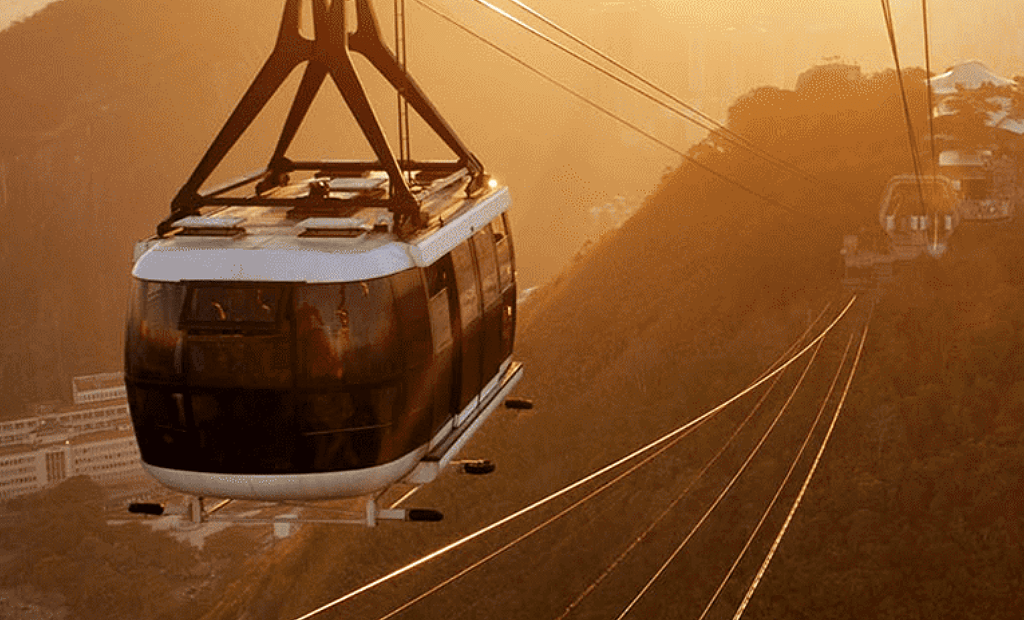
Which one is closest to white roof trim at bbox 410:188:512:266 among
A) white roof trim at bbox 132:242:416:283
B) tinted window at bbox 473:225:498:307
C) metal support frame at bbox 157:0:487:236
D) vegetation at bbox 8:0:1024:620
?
tinted window at bbox 473:225:498:307

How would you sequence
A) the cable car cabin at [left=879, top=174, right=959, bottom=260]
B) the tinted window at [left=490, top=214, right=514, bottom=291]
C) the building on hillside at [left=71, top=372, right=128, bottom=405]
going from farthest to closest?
the building on hillside at [left=71, top=372, right=128, bottom=405]
the cable car cabin at [left=879, top=174, right=959, bottom=260]
the tinted window at [left=490, top=214, right=514, bottom=291]

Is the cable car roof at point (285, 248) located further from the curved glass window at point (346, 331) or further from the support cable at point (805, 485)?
the support cable at point (805, 485)

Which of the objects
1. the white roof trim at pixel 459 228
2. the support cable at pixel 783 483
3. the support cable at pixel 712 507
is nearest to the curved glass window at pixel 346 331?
the white roof trim at pixel 459 228

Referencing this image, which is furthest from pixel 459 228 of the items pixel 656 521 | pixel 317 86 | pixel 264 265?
pixel 656 521

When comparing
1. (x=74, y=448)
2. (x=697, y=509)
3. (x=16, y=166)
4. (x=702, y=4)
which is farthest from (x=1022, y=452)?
(x=16, y=166)

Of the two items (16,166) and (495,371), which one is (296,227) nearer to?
(495,371)

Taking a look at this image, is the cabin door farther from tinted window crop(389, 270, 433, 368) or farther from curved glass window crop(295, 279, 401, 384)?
curved glass window crop(295, 279, 401, 384)
